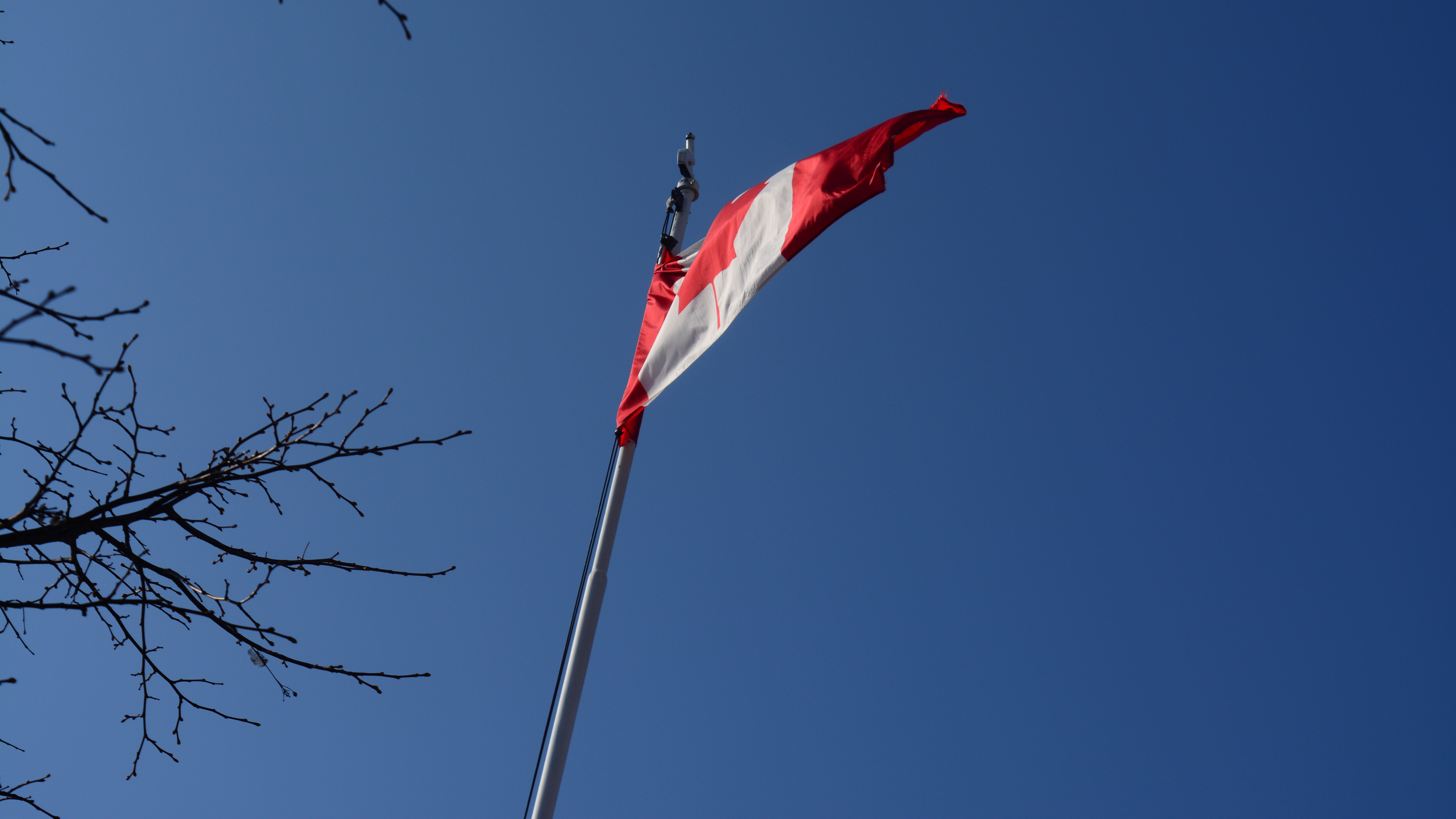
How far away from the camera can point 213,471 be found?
3605mm

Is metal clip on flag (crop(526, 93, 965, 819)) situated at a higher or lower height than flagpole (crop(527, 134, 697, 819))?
higher

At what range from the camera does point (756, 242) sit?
7.81 meters

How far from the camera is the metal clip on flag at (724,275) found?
23.4ft

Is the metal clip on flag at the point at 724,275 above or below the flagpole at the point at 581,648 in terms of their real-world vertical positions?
above

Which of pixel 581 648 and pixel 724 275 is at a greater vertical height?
pixel 724 275

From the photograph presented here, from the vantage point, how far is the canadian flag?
7379 mm

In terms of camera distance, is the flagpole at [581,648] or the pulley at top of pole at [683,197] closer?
the flagpole at [581,648]

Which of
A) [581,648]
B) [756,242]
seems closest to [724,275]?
[756,242]

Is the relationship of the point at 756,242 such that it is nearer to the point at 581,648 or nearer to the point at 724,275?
the point at 724,275

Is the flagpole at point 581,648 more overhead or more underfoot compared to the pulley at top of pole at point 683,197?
more underfoot

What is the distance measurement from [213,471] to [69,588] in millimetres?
1000

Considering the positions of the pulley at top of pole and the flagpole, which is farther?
the pulley at top of pole

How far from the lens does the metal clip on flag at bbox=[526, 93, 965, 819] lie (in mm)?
7125

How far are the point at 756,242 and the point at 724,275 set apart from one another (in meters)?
0.37
